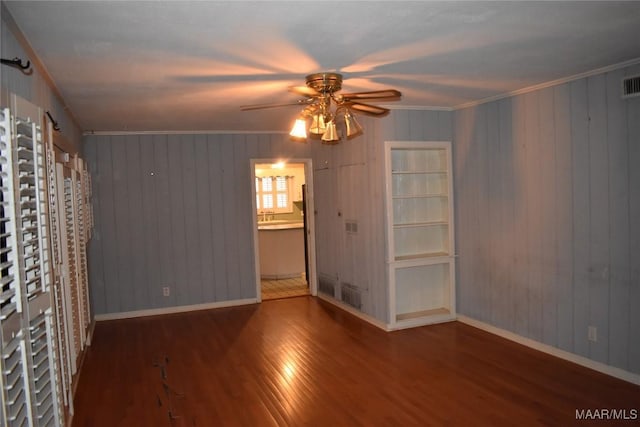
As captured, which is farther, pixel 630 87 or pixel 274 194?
pixel 274 194

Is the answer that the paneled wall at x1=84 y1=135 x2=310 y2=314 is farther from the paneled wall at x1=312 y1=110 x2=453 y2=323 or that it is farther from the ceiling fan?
the ceiling fan

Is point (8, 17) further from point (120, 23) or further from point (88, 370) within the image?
point (88, 370)

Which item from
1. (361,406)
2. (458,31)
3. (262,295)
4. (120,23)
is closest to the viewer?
(120,23)

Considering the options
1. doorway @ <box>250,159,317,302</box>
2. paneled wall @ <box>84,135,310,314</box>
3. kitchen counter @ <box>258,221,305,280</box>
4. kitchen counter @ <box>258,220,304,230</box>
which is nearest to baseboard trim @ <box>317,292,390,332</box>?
doorway @ <box>250,159,317,302</box>

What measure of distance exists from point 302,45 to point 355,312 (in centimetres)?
378

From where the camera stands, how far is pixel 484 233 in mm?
5121

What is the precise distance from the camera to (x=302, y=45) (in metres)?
2.90

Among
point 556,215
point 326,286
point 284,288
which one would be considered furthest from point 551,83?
point 284,288

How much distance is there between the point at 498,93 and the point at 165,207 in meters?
4.31

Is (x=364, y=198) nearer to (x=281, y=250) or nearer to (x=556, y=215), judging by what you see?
(x=556, y=215)

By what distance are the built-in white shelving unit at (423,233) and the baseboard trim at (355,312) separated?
0.21 m

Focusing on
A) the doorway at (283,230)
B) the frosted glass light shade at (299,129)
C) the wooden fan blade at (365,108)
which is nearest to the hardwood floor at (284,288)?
the doorway at (283,230)

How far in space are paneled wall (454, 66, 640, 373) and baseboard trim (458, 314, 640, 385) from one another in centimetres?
5

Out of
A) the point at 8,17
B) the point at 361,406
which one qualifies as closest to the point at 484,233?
the point at 361,406
